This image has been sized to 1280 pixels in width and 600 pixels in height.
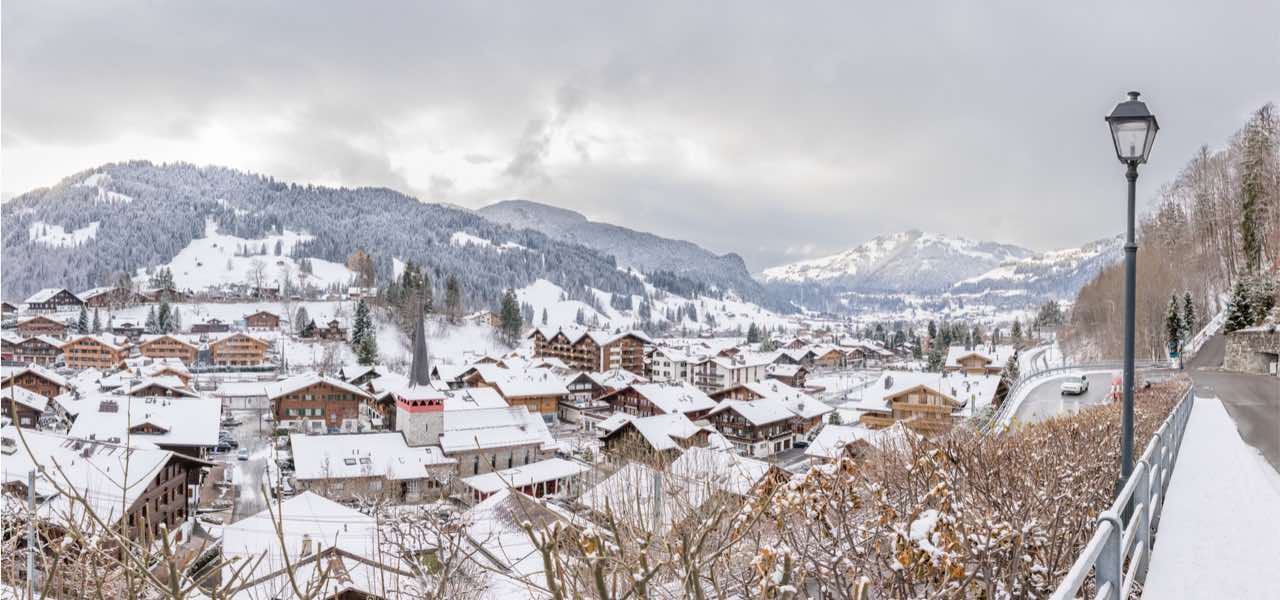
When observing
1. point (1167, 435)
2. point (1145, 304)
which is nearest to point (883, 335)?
point (1145, 304)

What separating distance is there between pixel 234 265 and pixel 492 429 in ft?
409

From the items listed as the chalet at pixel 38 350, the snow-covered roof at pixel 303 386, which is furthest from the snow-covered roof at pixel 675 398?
the chalet at pixel 38 350

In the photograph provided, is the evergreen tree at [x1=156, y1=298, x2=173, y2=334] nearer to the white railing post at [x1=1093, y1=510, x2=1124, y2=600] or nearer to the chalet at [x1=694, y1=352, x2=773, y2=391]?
the chalet at [x1=694, y1=352, x2=773, y2=391]

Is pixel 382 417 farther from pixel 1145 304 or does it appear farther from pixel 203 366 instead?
pixel 1145 304

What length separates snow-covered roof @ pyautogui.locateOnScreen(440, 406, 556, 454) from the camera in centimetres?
3032

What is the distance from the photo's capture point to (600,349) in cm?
6769

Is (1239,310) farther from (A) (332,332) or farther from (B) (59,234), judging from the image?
(B) (59,234)

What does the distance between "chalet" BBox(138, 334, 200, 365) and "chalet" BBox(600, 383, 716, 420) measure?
43.7m

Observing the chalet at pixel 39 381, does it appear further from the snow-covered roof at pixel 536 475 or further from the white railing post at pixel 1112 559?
the white railing post at pixel 1112 559

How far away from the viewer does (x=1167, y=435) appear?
5.81m

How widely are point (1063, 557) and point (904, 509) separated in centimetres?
76

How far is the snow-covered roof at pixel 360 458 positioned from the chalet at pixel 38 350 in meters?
52.1

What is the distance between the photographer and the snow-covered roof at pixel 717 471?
435 cm

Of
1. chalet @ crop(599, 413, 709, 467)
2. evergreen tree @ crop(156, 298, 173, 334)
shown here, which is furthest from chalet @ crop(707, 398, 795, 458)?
evergreen tree @ crop(156, 298, 173, 334)
